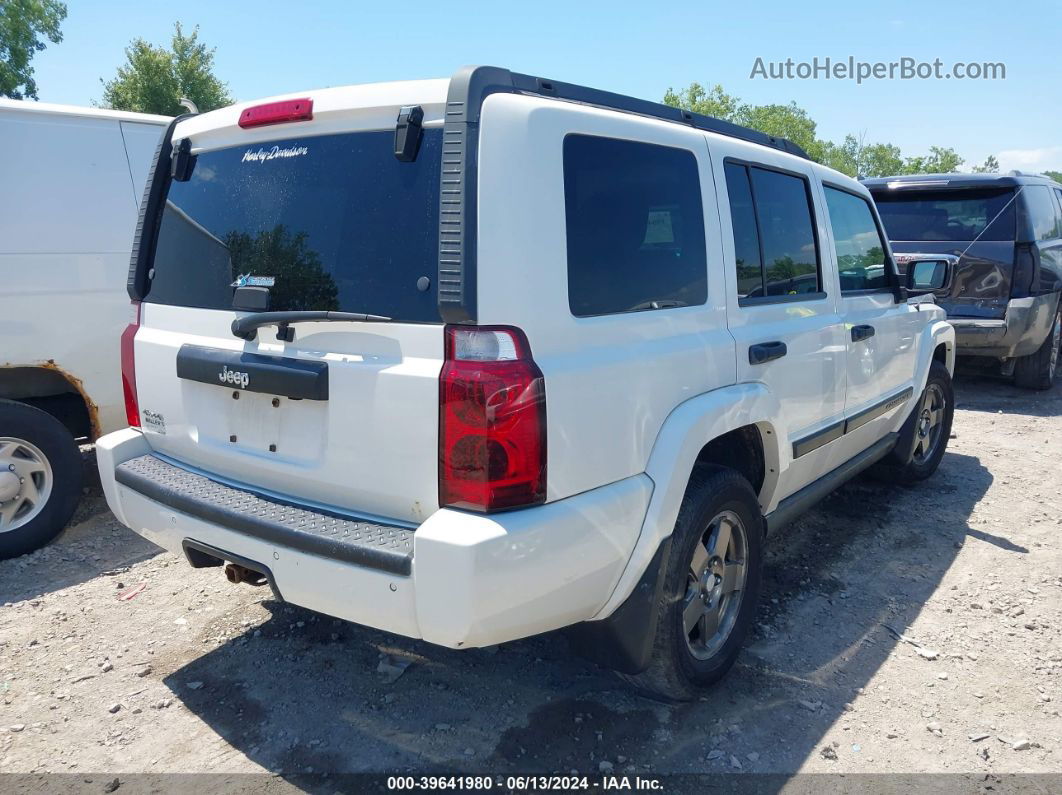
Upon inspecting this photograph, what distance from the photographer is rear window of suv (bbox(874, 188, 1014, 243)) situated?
26.1 ft

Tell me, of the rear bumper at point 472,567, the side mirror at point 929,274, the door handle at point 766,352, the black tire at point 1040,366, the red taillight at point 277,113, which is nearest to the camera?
the rear bumper at point 472,567

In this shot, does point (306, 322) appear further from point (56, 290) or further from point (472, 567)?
point (56, 290)

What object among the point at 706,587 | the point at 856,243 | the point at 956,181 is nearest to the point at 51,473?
the point at 706,587

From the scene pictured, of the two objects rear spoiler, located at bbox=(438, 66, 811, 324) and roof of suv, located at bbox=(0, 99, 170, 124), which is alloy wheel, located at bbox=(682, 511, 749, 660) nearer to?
rear spoiler, located at bbox=(438, 66, 811, 324)

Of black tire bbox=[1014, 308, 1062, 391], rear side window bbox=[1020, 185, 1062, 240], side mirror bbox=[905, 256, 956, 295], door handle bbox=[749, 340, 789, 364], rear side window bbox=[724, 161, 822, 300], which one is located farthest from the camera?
black tire bbox=[1014, 308, 1062, 391]

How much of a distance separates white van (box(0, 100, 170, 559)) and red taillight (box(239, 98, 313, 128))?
2.39 metres

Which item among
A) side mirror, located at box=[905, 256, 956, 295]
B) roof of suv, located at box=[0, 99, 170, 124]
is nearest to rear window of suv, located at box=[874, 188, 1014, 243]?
side mirror, located at box=[905, 256, 956, 295]

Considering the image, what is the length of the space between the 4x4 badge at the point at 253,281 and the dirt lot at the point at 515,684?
156cm

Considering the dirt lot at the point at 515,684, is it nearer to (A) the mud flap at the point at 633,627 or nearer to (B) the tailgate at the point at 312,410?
(A) the mud flap at the point at 633,627

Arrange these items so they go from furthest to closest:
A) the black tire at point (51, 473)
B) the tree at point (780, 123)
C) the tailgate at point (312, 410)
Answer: the tree at point (780, 123), the black tire at point (51, 473), the tailgate at point (312, 410)

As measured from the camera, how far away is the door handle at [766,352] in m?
3.05

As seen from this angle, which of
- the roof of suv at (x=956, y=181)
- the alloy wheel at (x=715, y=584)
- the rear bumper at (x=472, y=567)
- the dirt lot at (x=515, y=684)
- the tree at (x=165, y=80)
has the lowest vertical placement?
the dirt lot at (x=515, y=684)

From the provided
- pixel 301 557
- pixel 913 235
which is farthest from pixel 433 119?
pixel 913 235

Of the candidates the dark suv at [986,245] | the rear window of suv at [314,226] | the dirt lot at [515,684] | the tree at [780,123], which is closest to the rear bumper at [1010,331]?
the dark suv at [986,245]
